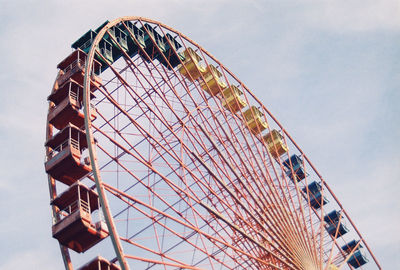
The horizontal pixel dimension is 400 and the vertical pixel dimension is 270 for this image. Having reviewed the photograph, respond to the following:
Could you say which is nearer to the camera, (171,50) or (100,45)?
(100,45)

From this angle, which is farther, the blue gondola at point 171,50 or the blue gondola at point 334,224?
the blue gondola at point 334,224

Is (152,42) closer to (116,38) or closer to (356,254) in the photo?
(116,38)

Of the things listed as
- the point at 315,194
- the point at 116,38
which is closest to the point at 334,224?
the point at 315,194

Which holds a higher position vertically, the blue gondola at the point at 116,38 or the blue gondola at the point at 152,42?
the blue gondola at the point at 152,42

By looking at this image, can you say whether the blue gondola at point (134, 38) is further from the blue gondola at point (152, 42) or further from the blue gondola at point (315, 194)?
the blue gondola at point (315, 194)

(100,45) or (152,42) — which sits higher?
(152,42)

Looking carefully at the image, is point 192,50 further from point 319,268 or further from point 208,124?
point 319,268

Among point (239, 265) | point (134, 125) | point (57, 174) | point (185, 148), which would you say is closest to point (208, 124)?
point (185, 148)

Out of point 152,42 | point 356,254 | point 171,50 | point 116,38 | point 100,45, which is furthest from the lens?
point 356,254

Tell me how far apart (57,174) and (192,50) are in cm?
986

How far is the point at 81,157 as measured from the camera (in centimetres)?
1528

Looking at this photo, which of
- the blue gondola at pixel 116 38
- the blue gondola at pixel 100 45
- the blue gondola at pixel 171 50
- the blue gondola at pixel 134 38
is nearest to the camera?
the blue gondola at pixel 100 45

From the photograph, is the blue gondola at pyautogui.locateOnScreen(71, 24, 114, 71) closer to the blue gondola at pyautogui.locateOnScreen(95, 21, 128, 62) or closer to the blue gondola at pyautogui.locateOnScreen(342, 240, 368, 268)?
the blue gondola at pyautogui.locateOnScreen(95, 21, 128, 62)

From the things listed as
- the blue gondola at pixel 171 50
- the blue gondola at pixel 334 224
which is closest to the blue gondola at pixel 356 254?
the blue gondola at pixel 334 224
